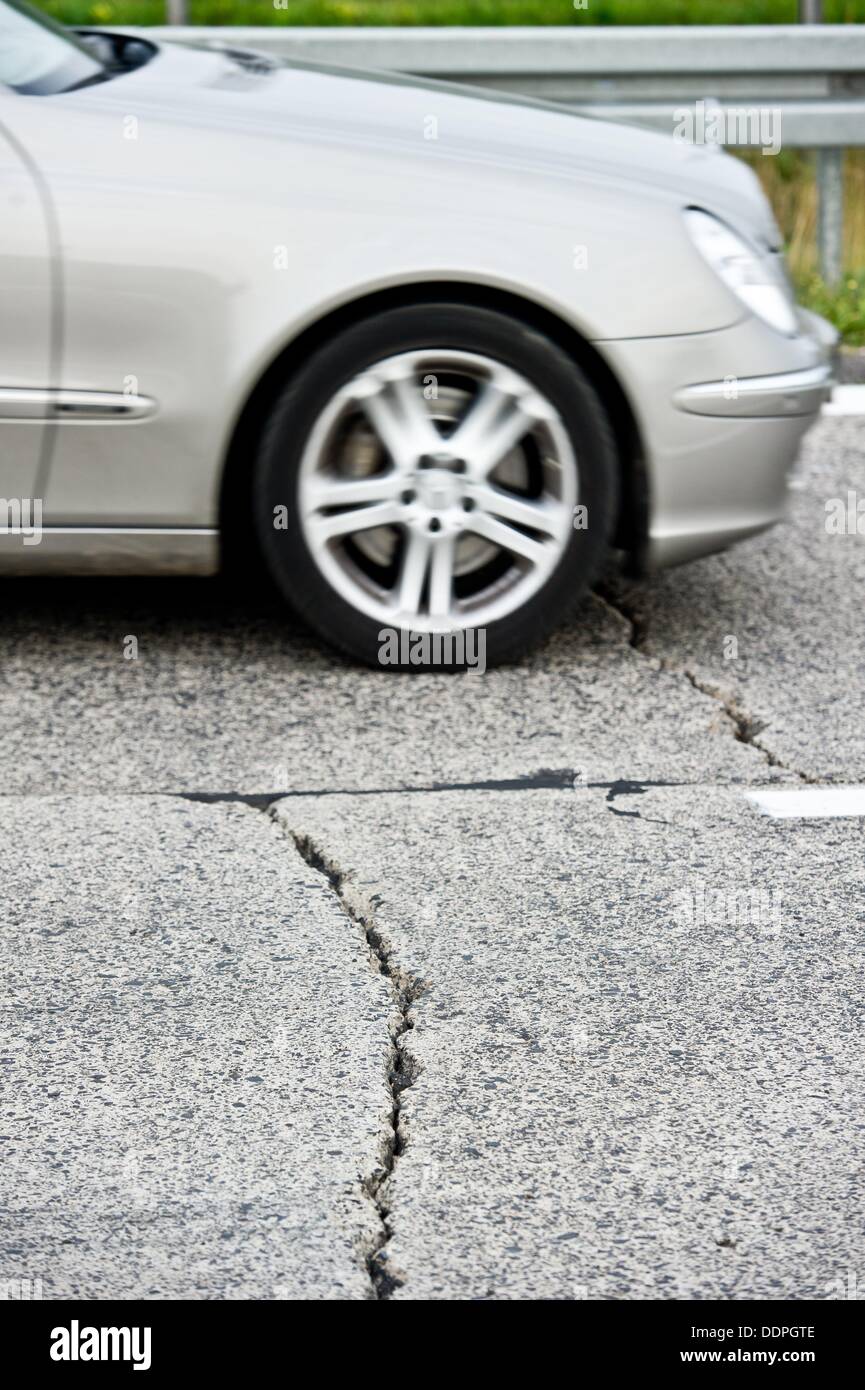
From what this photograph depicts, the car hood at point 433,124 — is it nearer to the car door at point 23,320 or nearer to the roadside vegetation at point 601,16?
the car door at point 23,320

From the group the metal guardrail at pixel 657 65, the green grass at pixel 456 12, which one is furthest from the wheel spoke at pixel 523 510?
the green grass at pixel 456 12

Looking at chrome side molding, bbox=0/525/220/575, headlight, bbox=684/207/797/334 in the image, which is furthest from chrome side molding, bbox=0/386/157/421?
headlight, bbox=684/207/797/334

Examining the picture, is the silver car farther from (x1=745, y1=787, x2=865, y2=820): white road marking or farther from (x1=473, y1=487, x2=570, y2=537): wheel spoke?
(x1=745, y1=787, x2=865, y2=820): white road marking

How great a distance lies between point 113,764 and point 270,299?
1032 mm

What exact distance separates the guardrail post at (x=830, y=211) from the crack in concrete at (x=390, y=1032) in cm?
478

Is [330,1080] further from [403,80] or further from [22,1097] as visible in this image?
[403,80]

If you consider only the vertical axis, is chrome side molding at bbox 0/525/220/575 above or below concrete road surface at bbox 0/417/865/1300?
above

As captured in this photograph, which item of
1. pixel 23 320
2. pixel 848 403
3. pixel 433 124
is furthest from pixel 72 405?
pixel 848 403

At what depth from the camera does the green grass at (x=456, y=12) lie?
865cm

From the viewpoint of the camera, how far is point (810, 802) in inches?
141

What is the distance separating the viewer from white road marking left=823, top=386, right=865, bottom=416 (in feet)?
20.1

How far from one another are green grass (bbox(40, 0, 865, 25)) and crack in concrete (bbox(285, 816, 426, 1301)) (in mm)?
6272

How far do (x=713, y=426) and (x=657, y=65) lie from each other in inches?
140

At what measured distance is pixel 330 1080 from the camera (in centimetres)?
266
